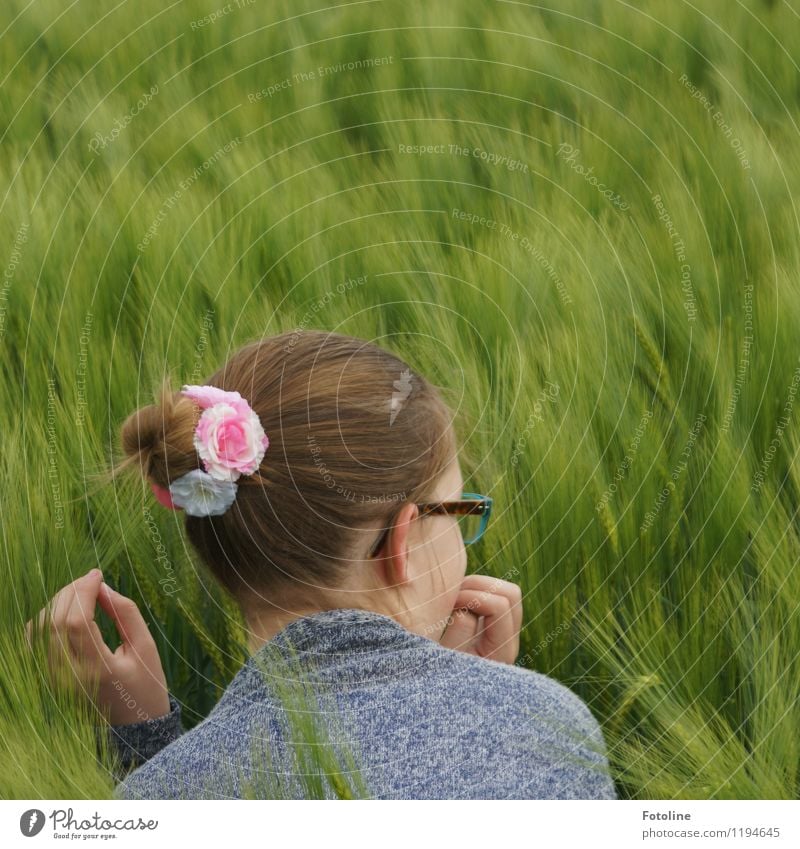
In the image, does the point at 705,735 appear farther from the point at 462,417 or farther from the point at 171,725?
the point at 171,725

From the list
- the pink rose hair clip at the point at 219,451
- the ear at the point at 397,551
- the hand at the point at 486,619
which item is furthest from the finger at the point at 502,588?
the pink rose hair clip at the point at 219,451

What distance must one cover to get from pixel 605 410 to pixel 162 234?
1.43ft

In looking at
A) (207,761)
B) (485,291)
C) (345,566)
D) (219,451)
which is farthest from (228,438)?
(485,291)

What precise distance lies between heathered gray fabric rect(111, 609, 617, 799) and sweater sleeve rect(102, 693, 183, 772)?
0.33 ft

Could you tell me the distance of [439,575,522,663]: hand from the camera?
859 mm

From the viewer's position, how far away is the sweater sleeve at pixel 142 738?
0.88 m

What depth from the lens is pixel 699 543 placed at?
2.79 feet

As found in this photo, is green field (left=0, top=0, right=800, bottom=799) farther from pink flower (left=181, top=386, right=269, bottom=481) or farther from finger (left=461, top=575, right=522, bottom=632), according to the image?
pink flower (left=181, top=386, right=269, bottom=481)

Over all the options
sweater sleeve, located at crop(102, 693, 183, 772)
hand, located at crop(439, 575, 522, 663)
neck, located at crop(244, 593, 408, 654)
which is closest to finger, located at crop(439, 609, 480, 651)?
hand, located at crop(439, 575, 522, 663)

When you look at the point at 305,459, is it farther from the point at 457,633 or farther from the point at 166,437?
the point at 457,633

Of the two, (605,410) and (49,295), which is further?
(49,295)

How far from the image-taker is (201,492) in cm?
74

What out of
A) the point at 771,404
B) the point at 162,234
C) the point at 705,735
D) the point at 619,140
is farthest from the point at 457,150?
the point at 705,735
